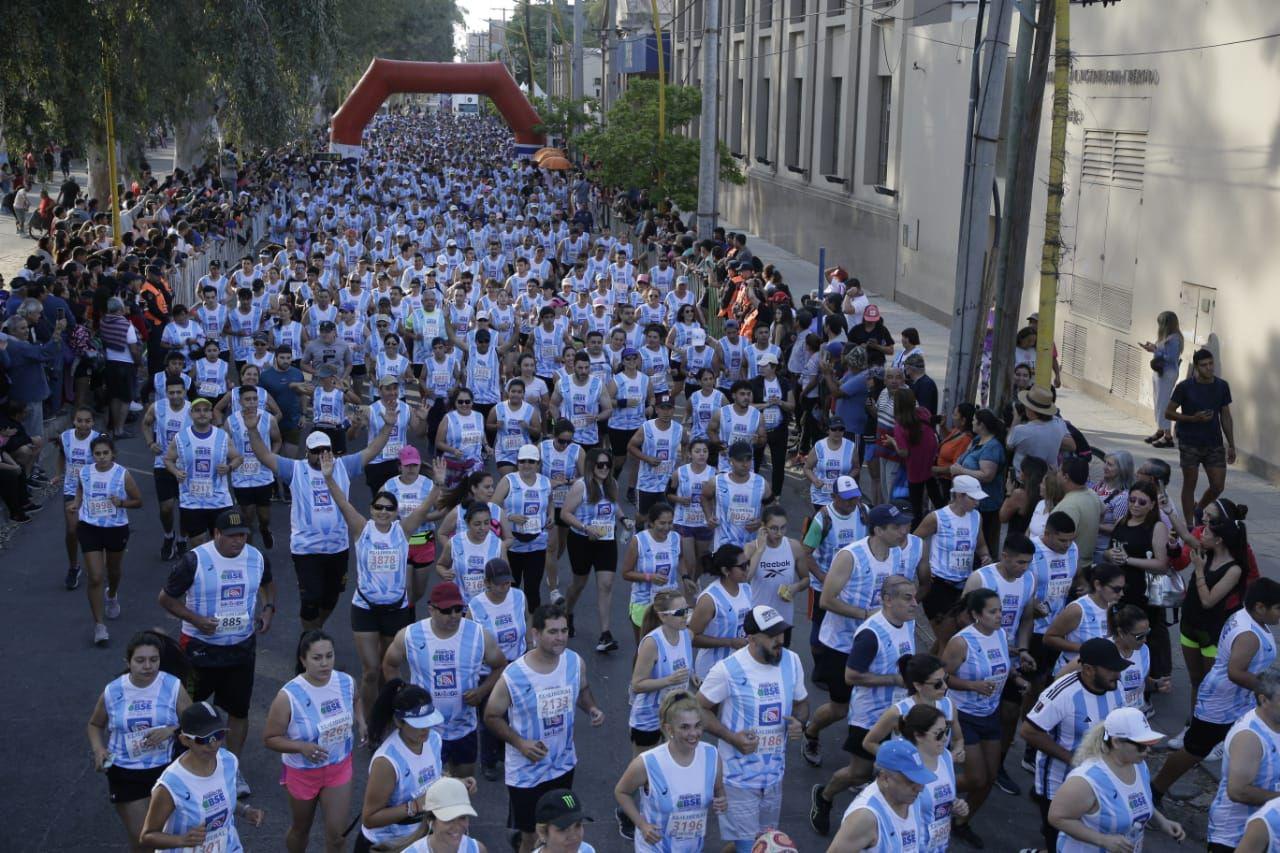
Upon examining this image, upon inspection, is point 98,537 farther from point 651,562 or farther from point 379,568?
point 651,562

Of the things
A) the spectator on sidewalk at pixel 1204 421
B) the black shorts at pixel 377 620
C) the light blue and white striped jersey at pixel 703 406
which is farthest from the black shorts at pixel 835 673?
the spectator on sidewalk at pixel 1204 421

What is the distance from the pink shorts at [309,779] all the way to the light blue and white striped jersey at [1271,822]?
416 cm

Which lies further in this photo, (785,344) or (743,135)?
(743,135)

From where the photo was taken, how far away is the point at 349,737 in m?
6.82

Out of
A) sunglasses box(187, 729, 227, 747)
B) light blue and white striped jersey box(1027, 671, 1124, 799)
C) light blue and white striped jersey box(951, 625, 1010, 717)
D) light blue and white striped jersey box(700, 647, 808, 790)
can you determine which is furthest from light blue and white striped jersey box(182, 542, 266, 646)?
light blue and white striped jersey box(1027, 671, 1124, 799)

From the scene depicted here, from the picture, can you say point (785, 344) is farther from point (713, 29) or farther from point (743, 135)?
point (743, 135)

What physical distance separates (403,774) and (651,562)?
10.3ft

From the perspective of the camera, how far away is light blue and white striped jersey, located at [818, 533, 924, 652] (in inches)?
321

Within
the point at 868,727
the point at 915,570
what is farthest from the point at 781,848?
the point at 915,570

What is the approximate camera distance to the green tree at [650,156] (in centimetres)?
2986

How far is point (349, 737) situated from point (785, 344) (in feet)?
31.6

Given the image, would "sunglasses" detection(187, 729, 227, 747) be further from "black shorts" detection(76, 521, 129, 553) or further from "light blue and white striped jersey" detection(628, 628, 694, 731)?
"black shorts" detection(76, 521, 129, 553)

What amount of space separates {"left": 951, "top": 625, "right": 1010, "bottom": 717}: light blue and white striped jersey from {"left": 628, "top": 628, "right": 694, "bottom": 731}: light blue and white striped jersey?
4.64 feet

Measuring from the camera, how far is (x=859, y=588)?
8.19 metres
